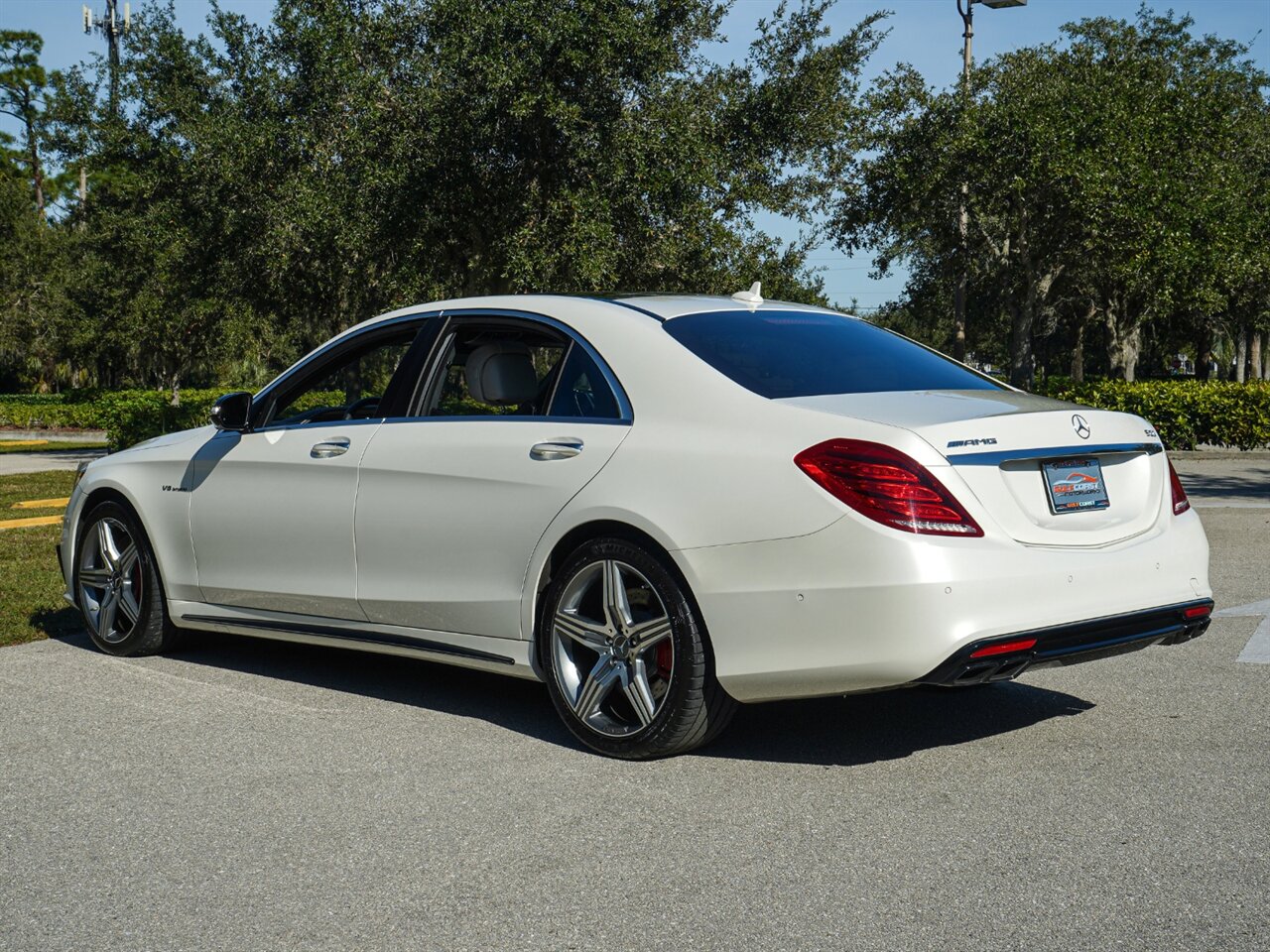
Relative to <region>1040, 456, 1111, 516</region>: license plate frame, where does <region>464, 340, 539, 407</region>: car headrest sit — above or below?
above

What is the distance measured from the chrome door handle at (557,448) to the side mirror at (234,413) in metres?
1.92

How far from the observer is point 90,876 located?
13.4 ft

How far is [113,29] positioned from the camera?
38.9 meters

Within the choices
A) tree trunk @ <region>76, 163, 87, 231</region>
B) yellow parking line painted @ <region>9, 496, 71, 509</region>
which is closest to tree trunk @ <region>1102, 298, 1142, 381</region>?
tree trunk @ <region>76, 163, 87, 231</region>

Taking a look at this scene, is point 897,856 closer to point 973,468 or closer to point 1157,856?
point 1157,856

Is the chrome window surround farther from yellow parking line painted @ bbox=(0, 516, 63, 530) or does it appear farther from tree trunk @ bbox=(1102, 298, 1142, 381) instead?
tree trunk @ bbox=(1102, 298, 1142, 381)

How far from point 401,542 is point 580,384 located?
3.35 ft

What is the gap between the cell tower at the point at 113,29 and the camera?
24.8m

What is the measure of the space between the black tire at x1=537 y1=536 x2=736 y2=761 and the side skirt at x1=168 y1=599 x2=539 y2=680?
0.20m

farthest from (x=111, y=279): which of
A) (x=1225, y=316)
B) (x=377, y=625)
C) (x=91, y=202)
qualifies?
(x=1225, y=316)

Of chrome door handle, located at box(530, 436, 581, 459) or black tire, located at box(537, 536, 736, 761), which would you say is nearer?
black tire, located at box(537, 536, 736, 761)

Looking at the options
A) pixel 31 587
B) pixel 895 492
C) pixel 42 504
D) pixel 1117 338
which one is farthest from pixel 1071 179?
pixel 895 492

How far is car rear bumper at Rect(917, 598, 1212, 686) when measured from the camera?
181 inches

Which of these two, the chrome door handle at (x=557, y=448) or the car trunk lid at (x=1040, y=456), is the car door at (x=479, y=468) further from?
the car trunk lid at (x=1040, y=456)
